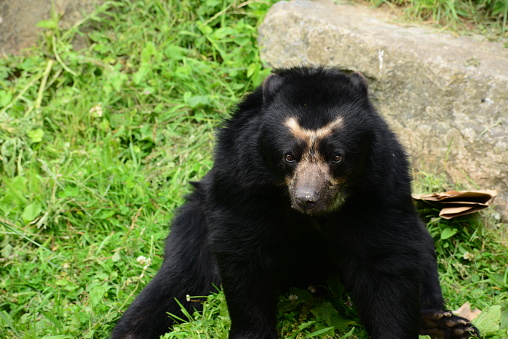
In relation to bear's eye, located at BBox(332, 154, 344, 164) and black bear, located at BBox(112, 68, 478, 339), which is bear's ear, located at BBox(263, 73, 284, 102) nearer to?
black bear, located at BBox(112, 68, 478, 339)

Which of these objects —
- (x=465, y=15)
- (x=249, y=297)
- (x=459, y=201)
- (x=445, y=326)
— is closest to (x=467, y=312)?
(x=445, y=326)

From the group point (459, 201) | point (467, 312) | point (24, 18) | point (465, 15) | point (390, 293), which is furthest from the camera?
point (24, 18)

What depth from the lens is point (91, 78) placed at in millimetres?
7012

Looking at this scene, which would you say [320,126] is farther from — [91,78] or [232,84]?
[91,78]

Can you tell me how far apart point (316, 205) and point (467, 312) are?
5.39ft

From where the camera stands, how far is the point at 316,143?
12.3 feet

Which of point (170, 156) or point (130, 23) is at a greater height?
point (130, 23)

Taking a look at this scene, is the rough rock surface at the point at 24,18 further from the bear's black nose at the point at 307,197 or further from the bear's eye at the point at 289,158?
the bear's black nose at the point at 307,197

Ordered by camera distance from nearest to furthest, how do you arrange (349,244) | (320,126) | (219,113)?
(320,126)
(349,244)
(219,113)

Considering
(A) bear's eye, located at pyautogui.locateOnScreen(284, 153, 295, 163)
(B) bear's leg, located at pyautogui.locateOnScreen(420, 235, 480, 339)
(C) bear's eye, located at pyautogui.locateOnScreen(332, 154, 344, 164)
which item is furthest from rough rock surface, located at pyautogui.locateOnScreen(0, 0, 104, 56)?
(B) bear's leg, located at pyautogui.locateOnScreen(420, 235, 480, 339)

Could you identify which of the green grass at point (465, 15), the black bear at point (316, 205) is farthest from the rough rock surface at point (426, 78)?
the black bear at point (316, 205)

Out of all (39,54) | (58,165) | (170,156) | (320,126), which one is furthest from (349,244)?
(39,54)

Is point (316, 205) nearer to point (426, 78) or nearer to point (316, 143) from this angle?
point (316, 143)

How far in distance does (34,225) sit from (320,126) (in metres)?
3.02
